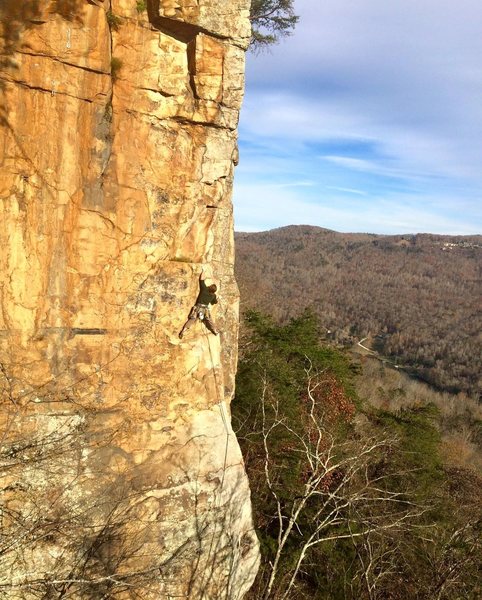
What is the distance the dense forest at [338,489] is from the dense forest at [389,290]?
870 cm

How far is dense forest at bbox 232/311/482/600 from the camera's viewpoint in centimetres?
725

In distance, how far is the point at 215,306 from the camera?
6055 mm

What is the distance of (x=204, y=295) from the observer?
18.1 ft

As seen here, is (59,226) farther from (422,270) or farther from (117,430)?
(422,270)

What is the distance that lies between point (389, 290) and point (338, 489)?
111 metres

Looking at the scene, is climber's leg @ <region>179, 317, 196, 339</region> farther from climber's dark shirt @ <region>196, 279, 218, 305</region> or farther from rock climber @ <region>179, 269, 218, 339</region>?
climber's dark shirt @ <region>196, 279, 218, 305</region>

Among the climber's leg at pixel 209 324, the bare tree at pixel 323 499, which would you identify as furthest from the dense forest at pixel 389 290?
the climber's leg at pixel 209 324

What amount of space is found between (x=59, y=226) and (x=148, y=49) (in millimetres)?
2251

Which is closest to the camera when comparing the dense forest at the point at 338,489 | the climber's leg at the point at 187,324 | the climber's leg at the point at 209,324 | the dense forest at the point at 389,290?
the climber's leg at the point at 187,324

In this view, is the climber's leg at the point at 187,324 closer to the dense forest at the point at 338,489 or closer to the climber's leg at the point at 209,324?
the climber's leg at the point at 209,324

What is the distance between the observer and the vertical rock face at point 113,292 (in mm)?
4375

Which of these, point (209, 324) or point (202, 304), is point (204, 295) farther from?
point (209, 324)

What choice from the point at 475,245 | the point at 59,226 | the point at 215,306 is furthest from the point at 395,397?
the point at 475,245

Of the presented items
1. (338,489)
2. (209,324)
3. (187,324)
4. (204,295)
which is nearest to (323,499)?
(338,489)
